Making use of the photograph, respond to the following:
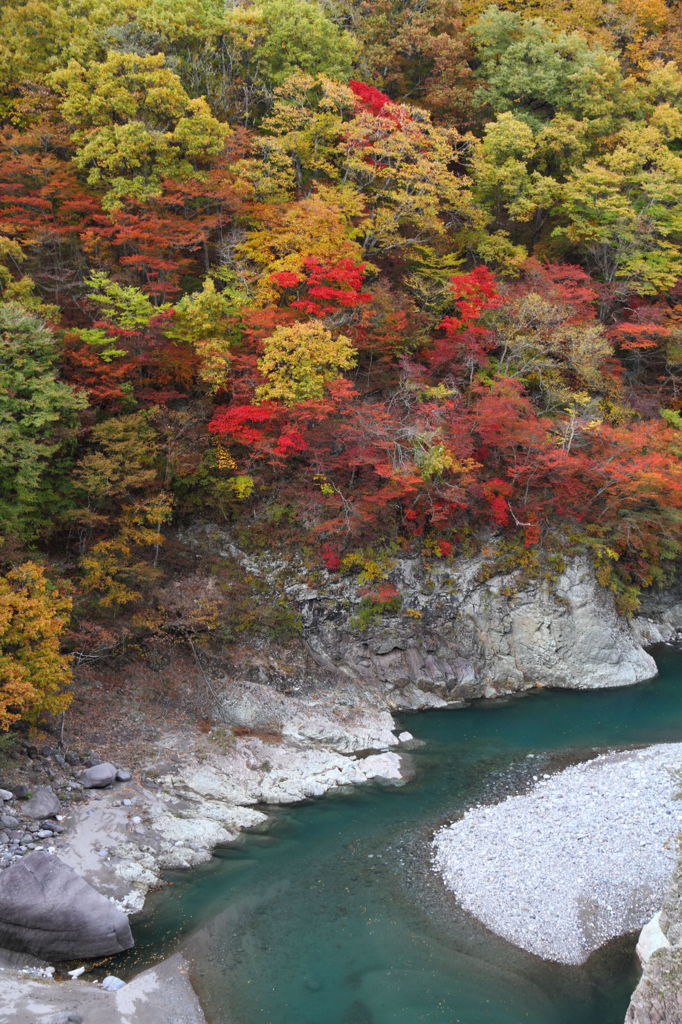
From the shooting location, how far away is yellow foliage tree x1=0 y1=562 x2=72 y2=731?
42.1ft

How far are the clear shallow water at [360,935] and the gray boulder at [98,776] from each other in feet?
8.96

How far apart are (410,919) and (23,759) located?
8395 millimetres

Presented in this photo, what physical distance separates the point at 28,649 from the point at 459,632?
1222 centimetres

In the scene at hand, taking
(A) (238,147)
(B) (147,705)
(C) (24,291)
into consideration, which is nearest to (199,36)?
(A) (238,147)

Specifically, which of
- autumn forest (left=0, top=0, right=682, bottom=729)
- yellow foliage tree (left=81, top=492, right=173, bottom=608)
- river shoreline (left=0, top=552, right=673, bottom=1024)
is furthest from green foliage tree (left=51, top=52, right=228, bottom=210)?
river shoreline (left=0, top=552, right=673, bottom=1024)

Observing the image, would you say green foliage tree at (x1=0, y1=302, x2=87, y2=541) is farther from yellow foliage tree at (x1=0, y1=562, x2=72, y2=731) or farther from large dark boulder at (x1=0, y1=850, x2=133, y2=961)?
large dark boulder at (x1=0, y1=850, x2=133, y2=961)

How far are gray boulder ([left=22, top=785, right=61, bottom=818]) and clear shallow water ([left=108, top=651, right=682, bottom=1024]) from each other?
2.82 m

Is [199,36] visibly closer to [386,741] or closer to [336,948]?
[386,741]

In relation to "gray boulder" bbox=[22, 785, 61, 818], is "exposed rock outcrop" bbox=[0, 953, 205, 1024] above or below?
above

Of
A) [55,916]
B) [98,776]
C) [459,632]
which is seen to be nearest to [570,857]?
[459,632]

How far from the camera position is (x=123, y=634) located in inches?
674

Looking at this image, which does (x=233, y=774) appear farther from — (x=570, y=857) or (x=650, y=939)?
(x=650, y=939)

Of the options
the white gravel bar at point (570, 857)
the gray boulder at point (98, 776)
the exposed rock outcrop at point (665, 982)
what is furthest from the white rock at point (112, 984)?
the exposed rock outcrop at point (665, 982)

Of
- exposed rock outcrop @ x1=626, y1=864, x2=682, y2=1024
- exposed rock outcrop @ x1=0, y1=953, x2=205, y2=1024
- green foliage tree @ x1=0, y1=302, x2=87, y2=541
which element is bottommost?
exposed rock outcrop @ x1=0, y1=953, x2=205, y2=1024
